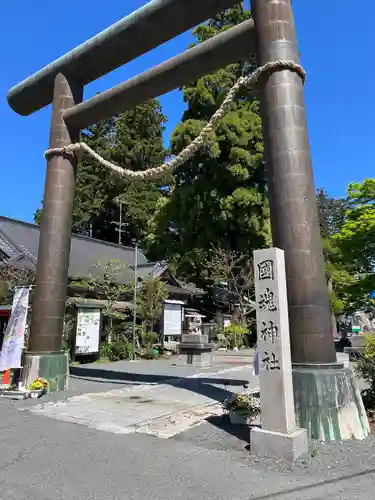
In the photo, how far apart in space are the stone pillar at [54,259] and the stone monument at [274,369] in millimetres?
5306

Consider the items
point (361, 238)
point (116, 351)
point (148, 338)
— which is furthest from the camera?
point (361, 238)

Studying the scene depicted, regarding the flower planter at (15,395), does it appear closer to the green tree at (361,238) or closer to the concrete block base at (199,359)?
the concrete block base at (199,359)

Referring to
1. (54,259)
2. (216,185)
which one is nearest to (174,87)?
(54,259)

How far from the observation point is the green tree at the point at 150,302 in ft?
58.4

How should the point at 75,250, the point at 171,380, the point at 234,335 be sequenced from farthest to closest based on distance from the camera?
1. the point at 75,250
2. the point at 234,335
3. the point at 171,380

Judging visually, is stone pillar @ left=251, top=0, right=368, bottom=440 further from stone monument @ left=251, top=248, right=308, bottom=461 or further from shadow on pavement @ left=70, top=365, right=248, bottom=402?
shadow on pavement @ left=70, top=365, right=248, bottom=402

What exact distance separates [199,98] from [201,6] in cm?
1793

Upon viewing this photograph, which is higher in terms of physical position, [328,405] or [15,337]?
[15,337]

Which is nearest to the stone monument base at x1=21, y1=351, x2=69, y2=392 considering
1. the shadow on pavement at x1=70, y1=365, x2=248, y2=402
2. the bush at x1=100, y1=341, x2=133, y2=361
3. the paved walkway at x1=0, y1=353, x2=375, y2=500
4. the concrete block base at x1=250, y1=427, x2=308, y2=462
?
the paved walkway at x1=0, y1=353, x2=375, y2=500

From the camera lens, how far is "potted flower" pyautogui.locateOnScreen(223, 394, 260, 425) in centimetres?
551

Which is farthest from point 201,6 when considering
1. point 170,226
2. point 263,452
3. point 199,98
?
point 170,226

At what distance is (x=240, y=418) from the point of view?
5629mm

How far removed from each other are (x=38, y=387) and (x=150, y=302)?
10115 mm

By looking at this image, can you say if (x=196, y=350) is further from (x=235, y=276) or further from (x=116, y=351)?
(x=235, y=276)
